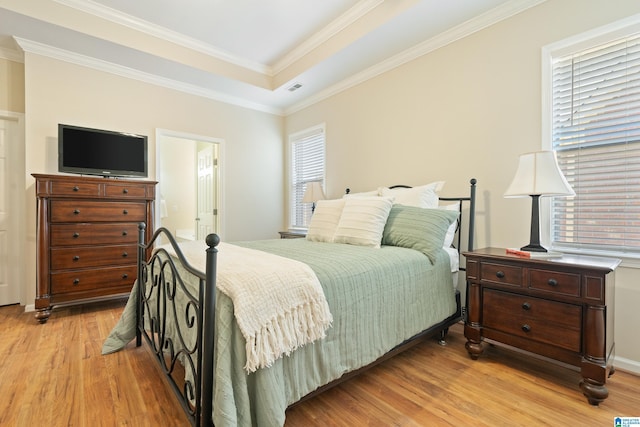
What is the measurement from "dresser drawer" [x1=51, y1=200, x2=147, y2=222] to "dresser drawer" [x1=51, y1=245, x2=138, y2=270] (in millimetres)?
287

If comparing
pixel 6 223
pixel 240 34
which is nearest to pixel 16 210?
pixel 6 223

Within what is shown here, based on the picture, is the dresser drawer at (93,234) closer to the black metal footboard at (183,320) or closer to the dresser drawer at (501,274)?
the black metal footboard at (183,320)

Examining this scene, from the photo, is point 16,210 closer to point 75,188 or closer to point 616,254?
point 75,188

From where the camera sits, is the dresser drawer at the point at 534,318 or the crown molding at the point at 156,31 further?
the crown molding at the point at 156,31

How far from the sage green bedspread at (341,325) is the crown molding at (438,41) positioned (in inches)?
79.0

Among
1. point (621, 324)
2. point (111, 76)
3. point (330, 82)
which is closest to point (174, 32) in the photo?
point (111, 76)

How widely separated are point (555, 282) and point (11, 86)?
5.09m

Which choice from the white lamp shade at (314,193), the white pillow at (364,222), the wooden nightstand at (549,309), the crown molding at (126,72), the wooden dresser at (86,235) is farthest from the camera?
the white lamp shade at (314,193)

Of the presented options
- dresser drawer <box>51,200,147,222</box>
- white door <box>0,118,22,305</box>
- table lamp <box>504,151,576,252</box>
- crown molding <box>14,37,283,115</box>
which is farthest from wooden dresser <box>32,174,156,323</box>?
table lamp <box>504,151,576,252</box>

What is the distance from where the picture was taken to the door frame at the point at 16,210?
313cm

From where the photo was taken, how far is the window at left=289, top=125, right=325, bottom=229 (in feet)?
14.1

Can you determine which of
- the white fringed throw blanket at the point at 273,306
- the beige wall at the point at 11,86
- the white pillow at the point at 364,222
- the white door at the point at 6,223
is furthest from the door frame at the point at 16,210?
the white pillow at the point at 364,222

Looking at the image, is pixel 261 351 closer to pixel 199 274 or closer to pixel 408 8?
pixel 199 274

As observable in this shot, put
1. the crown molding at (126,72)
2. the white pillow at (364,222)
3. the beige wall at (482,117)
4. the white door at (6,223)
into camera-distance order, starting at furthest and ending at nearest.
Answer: the white door at (6,223)
the crown molding at (126,72)
the white pillow at (364,222)
the beige wall at (482,117)
